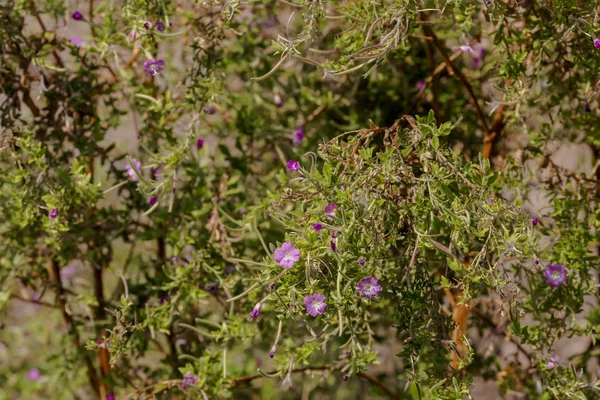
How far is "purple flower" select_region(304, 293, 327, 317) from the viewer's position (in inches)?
46.4

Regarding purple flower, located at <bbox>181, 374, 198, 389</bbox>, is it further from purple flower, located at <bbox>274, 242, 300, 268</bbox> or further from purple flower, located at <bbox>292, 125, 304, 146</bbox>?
purple flower, located at <bbox>292, 125, 304, 146</bbox>

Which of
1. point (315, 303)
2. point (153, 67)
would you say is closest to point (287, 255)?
point (315, 303)

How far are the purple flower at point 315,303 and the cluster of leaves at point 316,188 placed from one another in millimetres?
24

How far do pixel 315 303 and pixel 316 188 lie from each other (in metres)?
0.21

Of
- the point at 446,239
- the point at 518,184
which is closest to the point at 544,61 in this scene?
the point at 518,184

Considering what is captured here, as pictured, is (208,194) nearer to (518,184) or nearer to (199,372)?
(199,372)

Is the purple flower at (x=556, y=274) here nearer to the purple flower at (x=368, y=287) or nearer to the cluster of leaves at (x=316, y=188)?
the cluster of leaves at (x=316, y=188)

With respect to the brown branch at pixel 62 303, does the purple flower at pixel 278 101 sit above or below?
above

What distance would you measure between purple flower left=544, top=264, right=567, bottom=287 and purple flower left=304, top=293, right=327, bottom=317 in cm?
54

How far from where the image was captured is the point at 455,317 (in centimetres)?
161

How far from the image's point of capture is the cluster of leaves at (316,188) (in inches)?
49.3

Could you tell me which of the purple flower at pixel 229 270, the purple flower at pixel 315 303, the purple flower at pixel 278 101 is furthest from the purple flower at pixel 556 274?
the purple flower at pixel 278 101

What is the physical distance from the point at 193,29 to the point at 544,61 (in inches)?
32.3

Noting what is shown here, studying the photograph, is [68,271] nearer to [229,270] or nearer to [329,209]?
[229,270]
